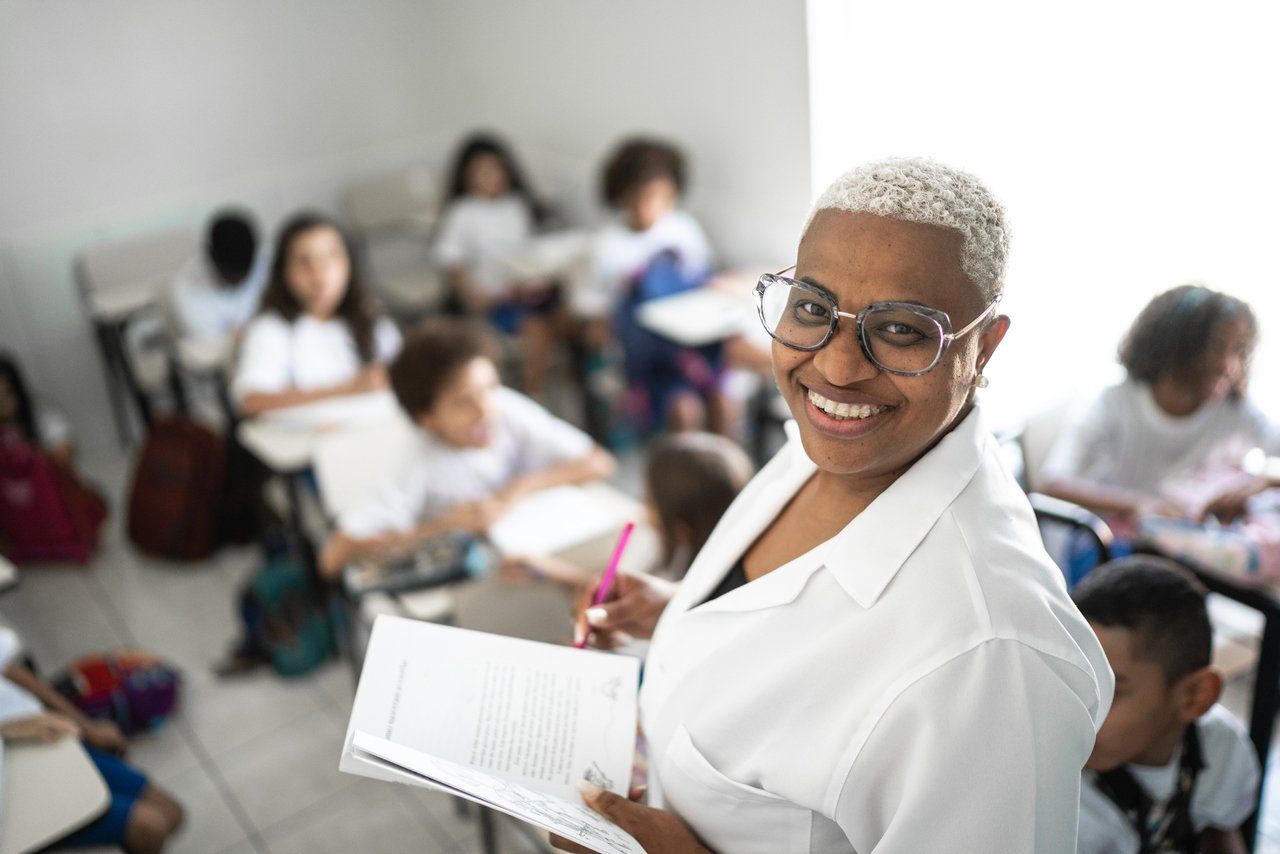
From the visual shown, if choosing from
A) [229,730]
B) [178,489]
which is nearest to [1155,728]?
[229,730]

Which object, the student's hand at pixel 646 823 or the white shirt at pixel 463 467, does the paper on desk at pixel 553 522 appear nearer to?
the white shirt at pixel 463 467

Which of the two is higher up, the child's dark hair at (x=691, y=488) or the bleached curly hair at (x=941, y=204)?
the bleached curly hair at (x=941, y=204)

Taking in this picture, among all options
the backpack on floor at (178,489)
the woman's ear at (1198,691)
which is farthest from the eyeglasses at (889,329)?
the backpack on floor at (178,489)

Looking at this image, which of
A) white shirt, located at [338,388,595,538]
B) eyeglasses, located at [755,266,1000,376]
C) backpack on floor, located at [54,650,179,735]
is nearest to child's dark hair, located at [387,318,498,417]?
white shirt, located at [338,388,595,538]

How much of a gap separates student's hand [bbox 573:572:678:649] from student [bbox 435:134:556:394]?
3466 millimetres

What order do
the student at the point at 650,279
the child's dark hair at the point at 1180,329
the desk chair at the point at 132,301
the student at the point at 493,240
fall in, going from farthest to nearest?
1. the student at the point at 493,240
2. the desk chair at the point at 132,301
3. the student at the point at 650,279
4. the child's dark hair at the point at 1180,329

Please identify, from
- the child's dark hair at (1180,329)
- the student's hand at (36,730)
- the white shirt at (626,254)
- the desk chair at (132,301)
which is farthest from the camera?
the desk chair at (132,301)

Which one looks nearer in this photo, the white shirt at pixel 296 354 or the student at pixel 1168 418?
the student at pixel 1168 418

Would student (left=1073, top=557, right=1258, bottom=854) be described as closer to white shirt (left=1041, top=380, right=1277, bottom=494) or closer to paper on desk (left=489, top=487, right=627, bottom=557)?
white shirt (left=1041, top=380, right=1277, bottom=494)

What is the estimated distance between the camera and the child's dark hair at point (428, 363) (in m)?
2.61

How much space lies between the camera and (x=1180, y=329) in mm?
2248

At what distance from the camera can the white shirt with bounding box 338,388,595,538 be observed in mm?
2541

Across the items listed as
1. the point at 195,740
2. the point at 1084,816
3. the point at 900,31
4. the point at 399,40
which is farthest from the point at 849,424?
the point at 399,40

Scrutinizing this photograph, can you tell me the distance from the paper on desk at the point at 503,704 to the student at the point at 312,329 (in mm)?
2372
